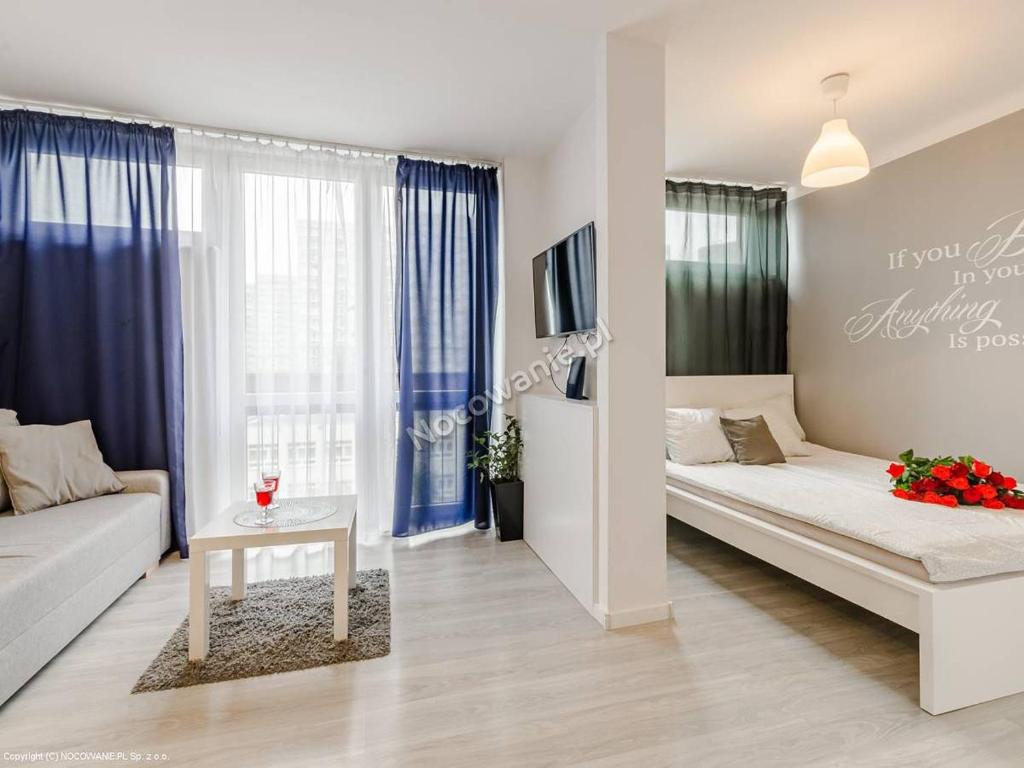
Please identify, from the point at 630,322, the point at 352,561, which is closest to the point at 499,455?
the point at 352,561

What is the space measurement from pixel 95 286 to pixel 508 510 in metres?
2.87

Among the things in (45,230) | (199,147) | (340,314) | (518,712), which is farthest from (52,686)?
(199,147)

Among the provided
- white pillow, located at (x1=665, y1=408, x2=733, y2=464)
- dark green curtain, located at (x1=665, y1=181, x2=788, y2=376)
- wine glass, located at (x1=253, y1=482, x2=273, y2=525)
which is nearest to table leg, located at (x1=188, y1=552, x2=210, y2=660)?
wine glass, located at (x1=253, y1=482, x2=273, y2=525)

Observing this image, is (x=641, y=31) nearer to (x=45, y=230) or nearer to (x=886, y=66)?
(x=886, y=66)

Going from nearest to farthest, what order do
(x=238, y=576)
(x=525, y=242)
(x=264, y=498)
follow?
(x=264, y=498), (x=238, y=576), (x=525, y=242)

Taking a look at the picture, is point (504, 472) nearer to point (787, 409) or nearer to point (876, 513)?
point (876, 513)

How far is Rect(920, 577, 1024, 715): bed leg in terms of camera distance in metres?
→ 1.62

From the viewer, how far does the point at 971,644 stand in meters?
1.67

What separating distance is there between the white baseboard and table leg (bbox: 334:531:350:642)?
3.66 ft

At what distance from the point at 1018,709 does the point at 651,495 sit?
1364 mm

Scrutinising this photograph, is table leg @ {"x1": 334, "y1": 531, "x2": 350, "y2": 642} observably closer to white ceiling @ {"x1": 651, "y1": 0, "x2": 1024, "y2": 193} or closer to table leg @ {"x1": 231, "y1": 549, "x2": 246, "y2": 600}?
table leg @ {"x1": 231, "y1": 549, "x2": 246, "y2": 600}

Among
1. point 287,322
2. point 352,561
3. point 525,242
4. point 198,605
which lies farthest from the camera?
point 525,242

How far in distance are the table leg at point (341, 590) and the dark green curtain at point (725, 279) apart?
2812 millimetres

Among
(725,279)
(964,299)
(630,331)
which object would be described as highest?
(725,279)
